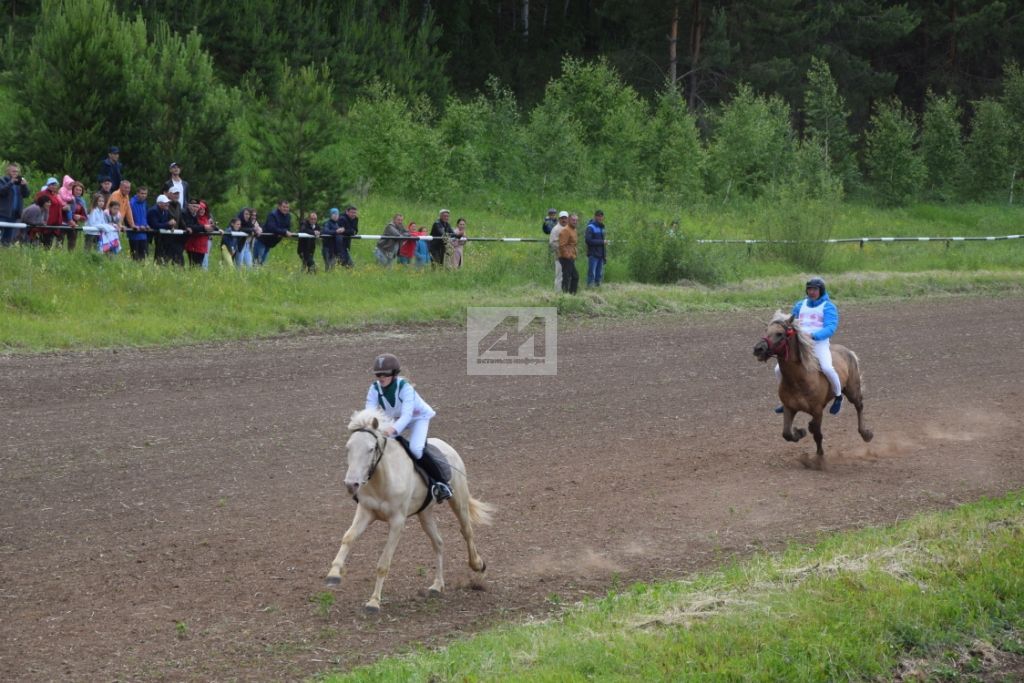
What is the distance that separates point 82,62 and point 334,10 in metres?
24.1

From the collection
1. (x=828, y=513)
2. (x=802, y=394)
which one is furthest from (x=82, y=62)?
(x=828, y=513)

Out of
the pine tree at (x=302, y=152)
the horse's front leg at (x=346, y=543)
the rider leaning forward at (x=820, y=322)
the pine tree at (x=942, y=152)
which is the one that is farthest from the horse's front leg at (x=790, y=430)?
the pine tree at (x=942, y=152)

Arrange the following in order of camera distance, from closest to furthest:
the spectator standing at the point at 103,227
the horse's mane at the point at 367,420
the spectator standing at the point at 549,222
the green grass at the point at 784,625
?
the green grass at the point at 784,625
the horse's mane at the point at 367,420
the spectator standing at the point at 103,227
the spectator standing at the point at 549,222

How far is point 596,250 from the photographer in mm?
26000

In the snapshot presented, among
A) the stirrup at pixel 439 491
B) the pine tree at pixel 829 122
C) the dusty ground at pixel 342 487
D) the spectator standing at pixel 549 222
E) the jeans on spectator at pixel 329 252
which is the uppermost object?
the pine tree at pixel 829 122

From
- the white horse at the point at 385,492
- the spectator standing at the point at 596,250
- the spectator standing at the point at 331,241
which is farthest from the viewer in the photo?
the spectator standing at the point at 596,250

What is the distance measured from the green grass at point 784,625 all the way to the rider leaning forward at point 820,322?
4.24 meters

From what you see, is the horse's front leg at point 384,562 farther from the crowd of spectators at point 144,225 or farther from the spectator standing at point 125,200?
the spectator standing at point 125,200

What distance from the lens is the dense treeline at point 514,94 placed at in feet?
81.1

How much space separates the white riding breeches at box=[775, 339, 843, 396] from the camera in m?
13.8

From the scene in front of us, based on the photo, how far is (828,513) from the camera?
11664 mm

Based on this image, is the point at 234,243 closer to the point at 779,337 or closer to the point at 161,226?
the point at 161,226

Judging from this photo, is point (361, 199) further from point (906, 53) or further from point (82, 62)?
point (906, 53)

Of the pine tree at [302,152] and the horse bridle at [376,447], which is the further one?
the pine tree at [302,152]
